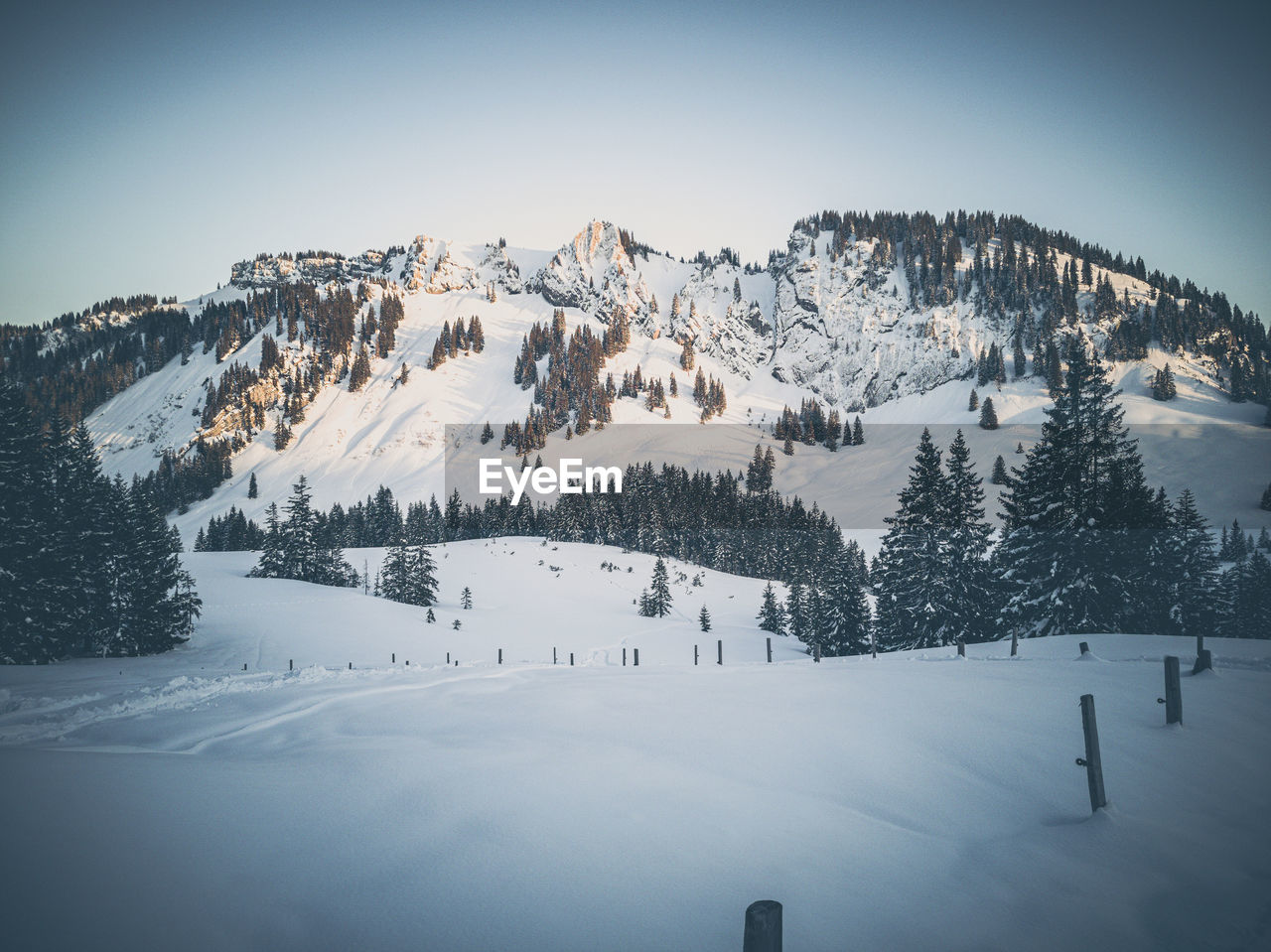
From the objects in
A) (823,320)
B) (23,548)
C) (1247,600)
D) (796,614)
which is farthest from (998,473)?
(23,548)

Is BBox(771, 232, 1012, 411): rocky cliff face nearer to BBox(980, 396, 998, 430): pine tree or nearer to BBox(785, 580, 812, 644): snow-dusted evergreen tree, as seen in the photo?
BBox(980, 396, 998, 430): pine tree

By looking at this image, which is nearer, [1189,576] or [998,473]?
[1189,576]

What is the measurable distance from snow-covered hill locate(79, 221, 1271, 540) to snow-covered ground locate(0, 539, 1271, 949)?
88.4 metres

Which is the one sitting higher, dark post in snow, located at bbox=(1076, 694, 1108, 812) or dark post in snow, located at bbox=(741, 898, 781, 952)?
dark post in snow, located at bbox=(741, 898, 781, 952)

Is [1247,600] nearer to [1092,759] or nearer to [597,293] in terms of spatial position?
[1092,759]

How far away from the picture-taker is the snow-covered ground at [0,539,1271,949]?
4570 millimetres

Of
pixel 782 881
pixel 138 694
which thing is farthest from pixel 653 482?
pixel 782 881

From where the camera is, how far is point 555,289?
19550cm

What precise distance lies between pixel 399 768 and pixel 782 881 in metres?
5.12

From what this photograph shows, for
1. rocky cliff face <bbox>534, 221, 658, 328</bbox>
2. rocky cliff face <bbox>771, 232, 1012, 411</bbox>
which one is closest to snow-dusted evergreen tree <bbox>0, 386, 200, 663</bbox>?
rocky cliff face <bbox>771, 232, 1012, 411</bbox>

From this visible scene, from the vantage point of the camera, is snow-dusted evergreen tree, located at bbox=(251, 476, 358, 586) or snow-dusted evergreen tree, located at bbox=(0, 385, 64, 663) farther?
snow-dusted evergreen tree, located at bbox=(251, 476, 358, 586)

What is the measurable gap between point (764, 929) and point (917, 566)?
33.5 m

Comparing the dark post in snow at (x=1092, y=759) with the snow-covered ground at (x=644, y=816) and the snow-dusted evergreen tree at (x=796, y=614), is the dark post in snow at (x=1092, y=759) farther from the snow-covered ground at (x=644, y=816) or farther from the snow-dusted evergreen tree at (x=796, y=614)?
the snow-dusted evergreen tree at (x=796, y=614)

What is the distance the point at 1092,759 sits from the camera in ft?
21.5
